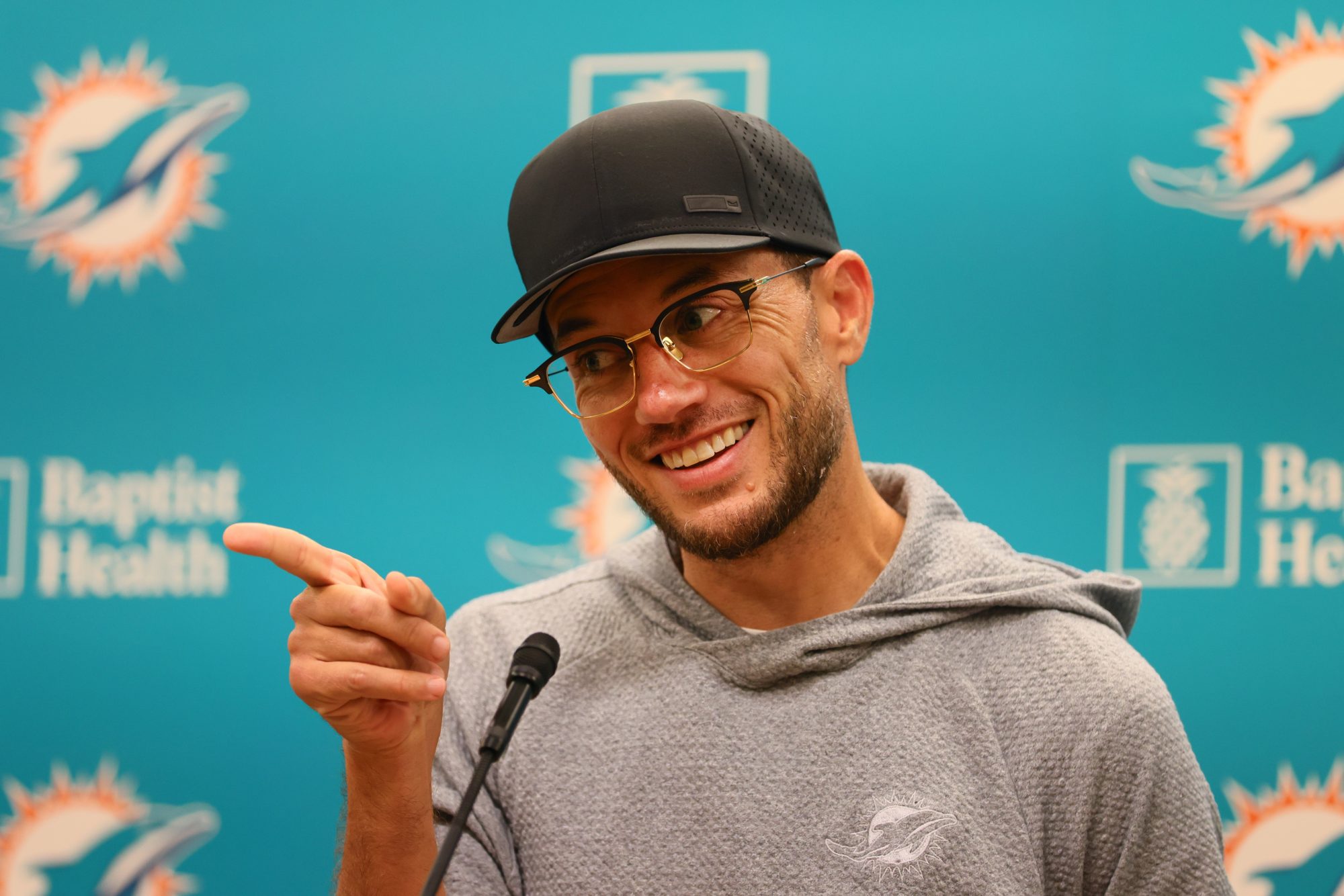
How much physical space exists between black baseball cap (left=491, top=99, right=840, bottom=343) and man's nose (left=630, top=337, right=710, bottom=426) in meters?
0.14

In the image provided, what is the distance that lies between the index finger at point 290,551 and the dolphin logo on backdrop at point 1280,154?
60.3 inches

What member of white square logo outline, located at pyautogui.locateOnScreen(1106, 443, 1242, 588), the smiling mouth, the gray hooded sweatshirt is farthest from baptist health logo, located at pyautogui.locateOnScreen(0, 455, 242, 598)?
white square logo outline, located at pyautogui.locateOnScreen(1106, 443, 1242, 588)

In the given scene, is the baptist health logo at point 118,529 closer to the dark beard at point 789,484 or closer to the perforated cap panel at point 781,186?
the dark beard at point 789,484

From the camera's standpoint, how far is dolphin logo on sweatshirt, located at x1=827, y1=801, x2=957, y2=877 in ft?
3.79

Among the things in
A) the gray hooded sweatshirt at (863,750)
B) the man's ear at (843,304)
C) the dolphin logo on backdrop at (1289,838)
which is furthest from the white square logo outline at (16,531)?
the dolphin logo on backdrop at (1289,838)

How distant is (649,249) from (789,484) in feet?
1.14

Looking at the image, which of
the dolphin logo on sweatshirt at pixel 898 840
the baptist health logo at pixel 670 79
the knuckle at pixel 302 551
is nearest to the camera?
the knuckle at pixel 302 551

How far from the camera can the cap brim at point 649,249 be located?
3.83ft

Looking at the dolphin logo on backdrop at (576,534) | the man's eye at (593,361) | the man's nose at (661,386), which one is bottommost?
the dolphin logo on backdrop at (576,534)

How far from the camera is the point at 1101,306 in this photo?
1.83 metres

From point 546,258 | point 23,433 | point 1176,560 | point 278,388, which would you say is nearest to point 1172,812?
point 1176,560

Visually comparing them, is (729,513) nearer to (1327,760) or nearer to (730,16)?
(730,16)

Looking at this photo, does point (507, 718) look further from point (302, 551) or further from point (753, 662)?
point (753, 662)

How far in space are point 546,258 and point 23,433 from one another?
1.44m
